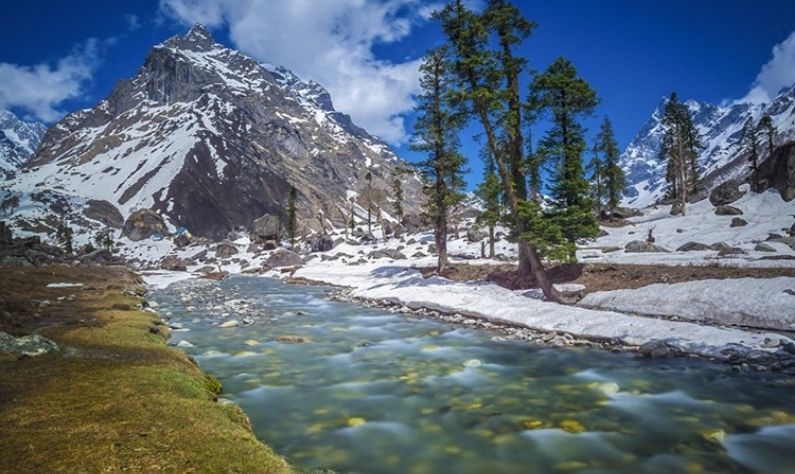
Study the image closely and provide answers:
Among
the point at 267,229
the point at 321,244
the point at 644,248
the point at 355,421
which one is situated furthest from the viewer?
the point at 267,229

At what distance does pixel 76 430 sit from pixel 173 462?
68.5 inches

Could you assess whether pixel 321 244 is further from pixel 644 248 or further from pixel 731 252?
pixel 731 252

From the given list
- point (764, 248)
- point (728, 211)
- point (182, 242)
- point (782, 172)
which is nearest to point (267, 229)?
point (182, 242)

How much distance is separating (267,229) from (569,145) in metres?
97.9

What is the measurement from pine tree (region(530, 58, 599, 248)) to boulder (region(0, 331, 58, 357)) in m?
22.8

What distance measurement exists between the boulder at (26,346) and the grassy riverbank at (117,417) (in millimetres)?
318

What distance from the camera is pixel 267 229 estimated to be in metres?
112

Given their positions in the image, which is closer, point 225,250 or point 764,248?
point 764,248

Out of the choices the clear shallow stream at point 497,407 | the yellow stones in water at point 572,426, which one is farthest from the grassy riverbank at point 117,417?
the yellow stones in water at point 572,426

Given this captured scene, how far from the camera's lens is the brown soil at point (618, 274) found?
19297 millimetres

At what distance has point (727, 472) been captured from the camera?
6.24 metres

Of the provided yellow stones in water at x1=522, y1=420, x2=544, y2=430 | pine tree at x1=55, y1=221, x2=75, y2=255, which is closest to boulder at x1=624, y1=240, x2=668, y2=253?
yellow stones in water at x1=522, y1=420, x2=544, y2=430

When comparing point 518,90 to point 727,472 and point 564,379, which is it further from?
point 727,472

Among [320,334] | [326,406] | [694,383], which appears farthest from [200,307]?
[694,383]
